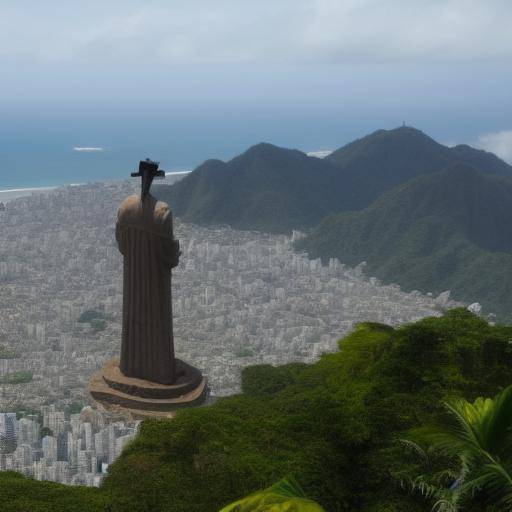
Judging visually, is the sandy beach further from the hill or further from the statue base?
the statue base

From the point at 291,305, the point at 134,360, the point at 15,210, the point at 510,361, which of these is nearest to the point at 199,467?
the point at 134,360

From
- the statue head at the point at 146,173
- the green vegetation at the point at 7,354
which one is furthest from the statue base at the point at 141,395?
the green vegetation at the point at 7,354

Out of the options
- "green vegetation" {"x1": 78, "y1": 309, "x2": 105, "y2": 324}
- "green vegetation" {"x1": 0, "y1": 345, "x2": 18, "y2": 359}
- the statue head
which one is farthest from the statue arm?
"green vegetation" {"x1": 78, "y1": 309, "x2": 105, "y2": 324}

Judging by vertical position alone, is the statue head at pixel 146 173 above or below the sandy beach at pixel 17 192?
above

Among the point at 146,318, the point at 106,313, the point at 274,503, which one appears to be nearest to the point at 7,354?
the point at 106,313

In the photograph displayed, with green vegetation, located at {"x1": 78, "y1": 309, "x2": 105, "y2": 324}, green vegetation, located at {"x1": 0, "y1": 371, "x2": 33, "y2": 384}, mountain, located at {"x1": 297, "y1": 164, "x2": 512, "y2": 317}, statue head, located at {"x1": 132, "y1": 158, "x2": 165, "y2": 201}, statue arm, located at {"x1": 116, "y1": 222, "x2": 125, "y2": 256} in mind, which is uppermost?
statue head, located at {"x1": 132, "y1": 158, "x2": 165, "y2": 201}

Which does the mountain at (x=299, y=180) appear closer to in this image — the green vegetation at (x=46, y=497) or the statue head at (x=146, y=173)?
the statue head at (x=146, y=173)
